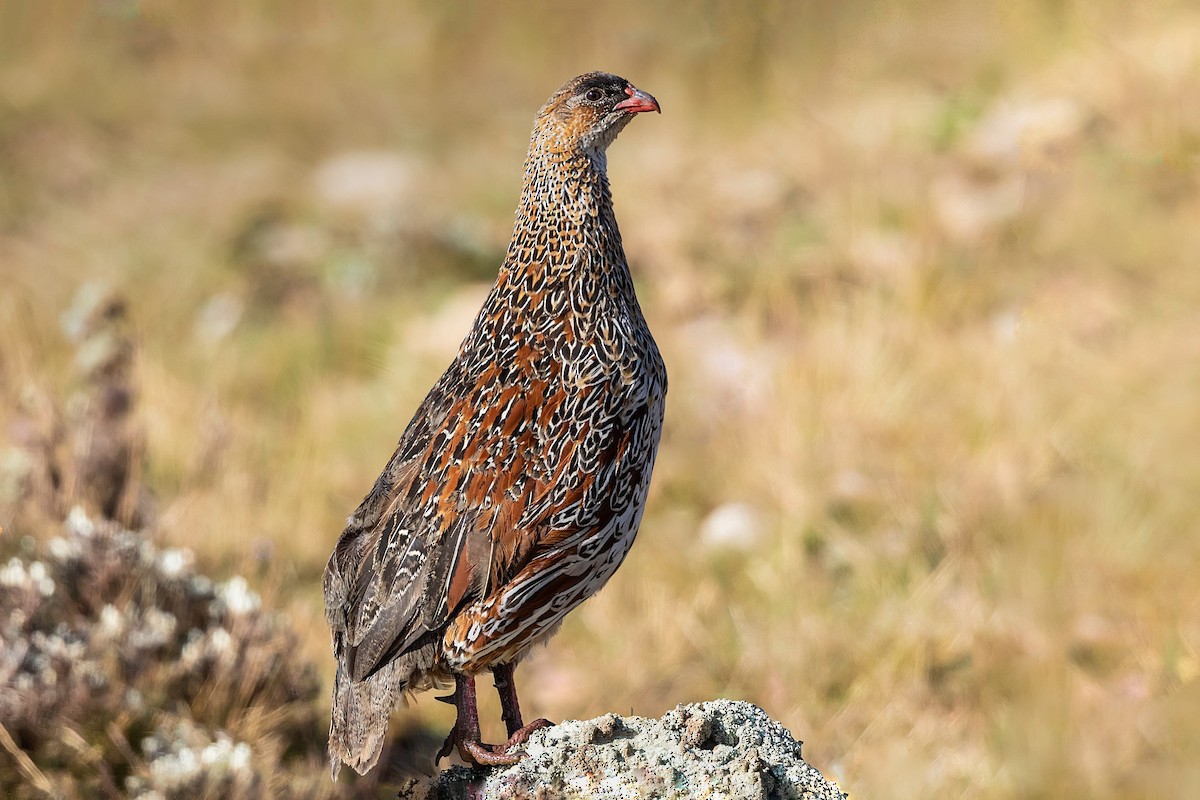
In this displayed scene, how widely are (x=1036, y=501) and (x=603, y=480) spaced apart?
14.6ft

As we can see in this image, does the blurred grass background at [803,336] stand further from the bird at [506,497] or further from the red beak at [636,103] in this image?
the red beak at [636,103]

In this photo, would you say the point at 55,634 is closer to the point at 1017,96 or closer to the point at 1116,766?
the point at 1116,766

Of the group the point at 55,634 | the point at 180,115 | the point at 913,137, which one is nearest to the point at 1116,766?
the point at 55,634

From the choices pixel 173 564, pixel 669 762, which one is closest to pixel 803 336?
pixel 173 564

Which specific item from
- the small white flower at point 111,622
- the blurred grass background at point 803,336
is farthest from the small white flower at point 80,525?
the blurred grass background at point 803,336

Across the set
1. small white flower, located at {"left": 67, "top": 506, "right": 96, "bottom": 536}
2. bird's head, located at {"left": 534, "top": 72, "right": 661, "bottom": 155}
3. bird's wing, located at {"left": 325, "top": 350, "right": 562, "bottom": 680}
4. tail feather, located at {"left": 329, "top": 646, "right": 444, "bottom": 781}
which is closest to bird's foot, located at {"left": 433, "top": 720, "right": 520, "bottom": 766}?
tail feather, located at {"left": 329, "top": 646, "right": 444, "bottom": 781}

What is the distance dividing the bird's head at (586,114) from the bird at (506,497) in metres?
0.19

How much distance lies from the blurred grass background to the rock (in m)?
2.04

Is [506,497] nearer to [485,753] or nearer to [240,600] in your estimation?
[485,753]

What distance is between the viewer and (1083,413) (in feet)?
26.1

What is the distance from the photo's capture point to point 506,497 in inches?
144

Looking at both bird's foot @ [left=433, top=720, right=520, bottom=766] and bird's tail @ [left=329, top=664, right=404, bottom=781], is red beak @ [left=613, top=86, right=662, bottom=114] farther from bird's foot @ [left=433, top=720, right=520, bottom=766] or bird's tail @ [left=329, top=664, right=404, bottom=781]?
bird's foot @ [left=433, top=720, right=520, bottom=766]

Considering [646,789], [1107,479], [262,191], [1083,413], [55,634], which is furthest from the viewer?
[262,191]

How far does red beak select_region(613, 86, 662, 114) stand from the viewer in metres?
4.12
